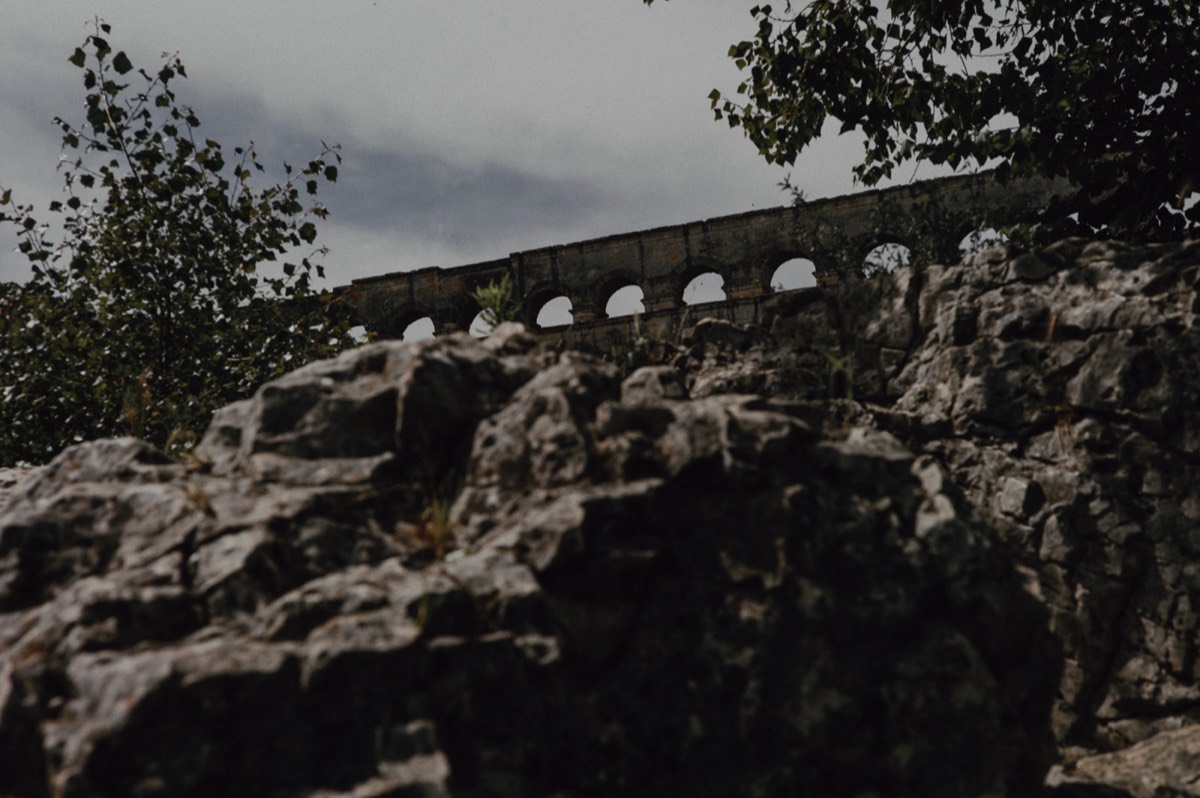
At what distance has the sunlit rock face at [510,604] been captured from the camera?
9.30ft

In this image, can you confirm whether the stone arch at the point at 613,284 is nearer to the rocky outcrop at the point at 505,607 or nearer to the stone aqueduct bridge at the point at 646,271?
the stone aqueduct bridge at the point at 646,271

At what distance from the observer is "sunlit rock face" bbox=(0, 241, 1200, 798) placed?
2.83 m

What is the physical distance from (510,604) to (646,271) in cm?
1784

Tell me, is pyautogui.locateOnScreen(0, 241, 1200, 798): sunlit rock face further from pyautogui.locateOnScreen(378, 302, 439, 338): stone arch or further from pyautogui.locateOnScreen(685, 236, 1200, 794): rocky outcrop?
pyautogui.locateOnScreen(378, 302, 439, 338): stone arch

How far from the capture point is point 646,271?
20.6m

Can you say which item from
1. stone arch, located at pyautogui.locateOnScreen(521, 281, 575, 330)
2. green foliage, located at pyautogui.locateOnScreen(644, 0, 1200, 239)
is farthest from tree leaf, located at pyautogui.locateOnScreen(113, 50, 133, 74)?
Answer: stone arch, located at pyautogui.locateOnScreen(521, 281, 575, 330)

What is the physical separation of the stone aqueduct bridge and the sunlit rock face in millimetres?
13415

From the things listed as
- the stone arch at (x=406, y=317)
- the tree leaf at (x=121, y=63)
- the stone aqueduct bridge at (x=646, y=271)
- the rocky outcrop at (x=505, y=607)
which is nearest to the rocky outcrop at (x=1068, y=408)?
the rocky outcrop at (x=505, y=607)

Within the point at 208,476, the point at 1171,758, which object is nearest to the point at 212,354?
the point at 208,476

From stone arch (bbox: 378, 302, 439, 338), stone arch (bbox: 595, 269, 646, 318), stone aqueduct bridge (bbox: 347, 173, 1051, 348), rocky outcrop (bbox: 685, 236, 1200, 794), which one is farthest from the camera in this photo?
stone arch (bbox: 378, 302, 439, 338)

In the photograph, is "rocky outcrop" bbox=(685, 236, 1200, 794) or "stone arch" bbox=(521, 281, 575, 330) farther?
"stone arch" bbox=(521, 281, 575, 330)

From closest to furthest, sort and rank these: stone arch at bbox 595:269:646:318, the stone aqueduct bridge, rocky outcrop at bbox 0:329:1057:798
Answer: rocky outcrop at bbox 0:329:1057:798
the stone aqueduct bridge
stone arch at bbox 595:269:646:318

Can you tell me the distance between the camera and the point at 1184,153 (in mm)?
8859

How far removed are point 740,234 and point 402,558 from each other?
A: 17245 mm
